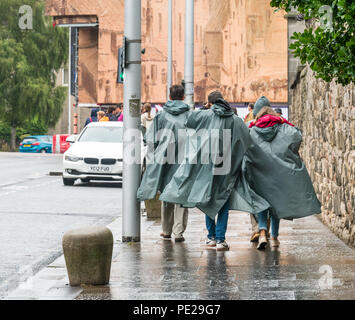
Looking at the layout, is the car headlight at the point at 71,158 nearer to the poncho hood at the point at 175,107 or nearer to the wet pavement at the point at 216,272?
the wet pavement at the point at 216,272

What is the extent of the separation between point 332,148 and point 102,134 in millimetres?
11094

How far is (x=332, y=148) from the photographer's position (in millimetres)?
11500

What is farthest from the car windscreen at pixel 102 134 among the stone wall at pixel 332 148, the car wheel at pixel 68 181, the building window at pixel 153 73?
the building window at pixel 153 73

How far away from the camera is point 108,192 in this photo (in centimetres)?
1922

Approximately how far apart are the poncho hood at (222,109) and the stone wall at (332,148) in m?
1.37

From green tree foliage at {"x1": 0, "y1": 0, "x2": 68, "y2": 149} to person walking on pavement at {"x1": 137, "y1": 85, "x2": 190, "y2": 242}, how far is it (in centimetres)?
4655

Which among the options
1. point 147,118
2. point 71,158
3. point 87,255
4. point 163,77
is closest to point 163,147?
point 87,255

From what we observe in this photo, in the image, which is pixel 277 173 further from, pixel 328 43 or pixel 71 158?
pixel 71 158

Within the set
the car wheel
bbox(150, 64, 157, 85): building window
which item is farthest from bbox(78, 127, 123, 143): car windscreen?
bbox(150, 64, 157, 85): building window

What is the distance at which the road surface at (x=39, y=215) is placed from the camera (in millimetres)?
9034

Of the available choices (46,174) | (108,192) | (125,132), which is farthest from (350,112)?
(46,174)

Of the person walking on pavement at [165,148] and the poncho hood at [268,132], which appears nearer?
the poncho hood at [268,132]


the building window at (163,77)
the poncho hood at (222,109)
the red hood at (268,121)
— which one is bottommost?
the red hood at (268,121)
